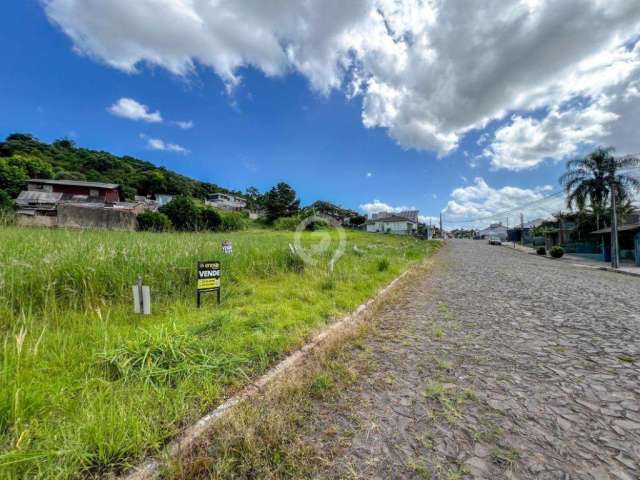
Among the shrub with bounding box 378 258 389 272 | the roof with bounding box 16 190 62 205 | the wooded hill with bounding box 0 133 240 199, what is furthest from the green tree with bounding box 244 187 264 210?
the shrub with bounding box 378 258 389 272

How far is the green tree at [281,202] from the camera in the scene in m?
58.0

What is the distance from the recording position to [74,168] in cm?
5672

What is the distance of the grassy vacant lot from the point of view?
168 cm

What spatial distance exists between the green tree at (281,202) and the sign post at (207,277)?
53209mm

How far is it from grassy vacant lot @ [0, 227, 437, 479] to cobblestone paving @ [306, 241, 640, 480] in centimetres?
117

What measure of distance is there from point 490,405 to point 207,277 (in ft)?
14.7

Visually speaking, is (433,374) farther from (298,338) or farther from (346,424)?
(298,338)

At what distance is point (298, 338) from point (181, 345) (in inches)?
58.2

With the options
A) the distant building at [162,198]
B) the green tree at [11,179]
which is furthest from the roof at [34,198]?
the distant building at [162,198]

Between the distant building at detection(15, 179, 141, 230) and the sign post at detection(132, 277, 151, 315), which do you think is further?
the distant building at detection(15, 179, 141, 230)

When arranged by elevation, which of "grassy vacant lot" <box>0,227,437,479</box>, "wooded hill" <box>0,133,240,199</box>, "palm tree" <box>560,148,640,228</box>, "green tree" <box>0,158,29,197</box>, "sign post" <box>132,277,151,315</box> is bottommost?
"grassy vacant lot" <box>0,227,437,479</box>

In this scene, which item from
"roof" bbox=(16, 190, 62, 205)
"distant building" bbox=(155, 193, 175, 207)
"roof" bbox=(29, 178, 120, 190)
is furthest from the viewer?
"distant building" bbox=(155, 193, 175, 207)

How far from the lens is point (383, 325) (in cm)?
479

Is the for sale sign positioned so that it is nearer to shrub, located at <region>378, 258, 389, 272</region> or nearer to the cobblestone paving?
the cobblestone paving
